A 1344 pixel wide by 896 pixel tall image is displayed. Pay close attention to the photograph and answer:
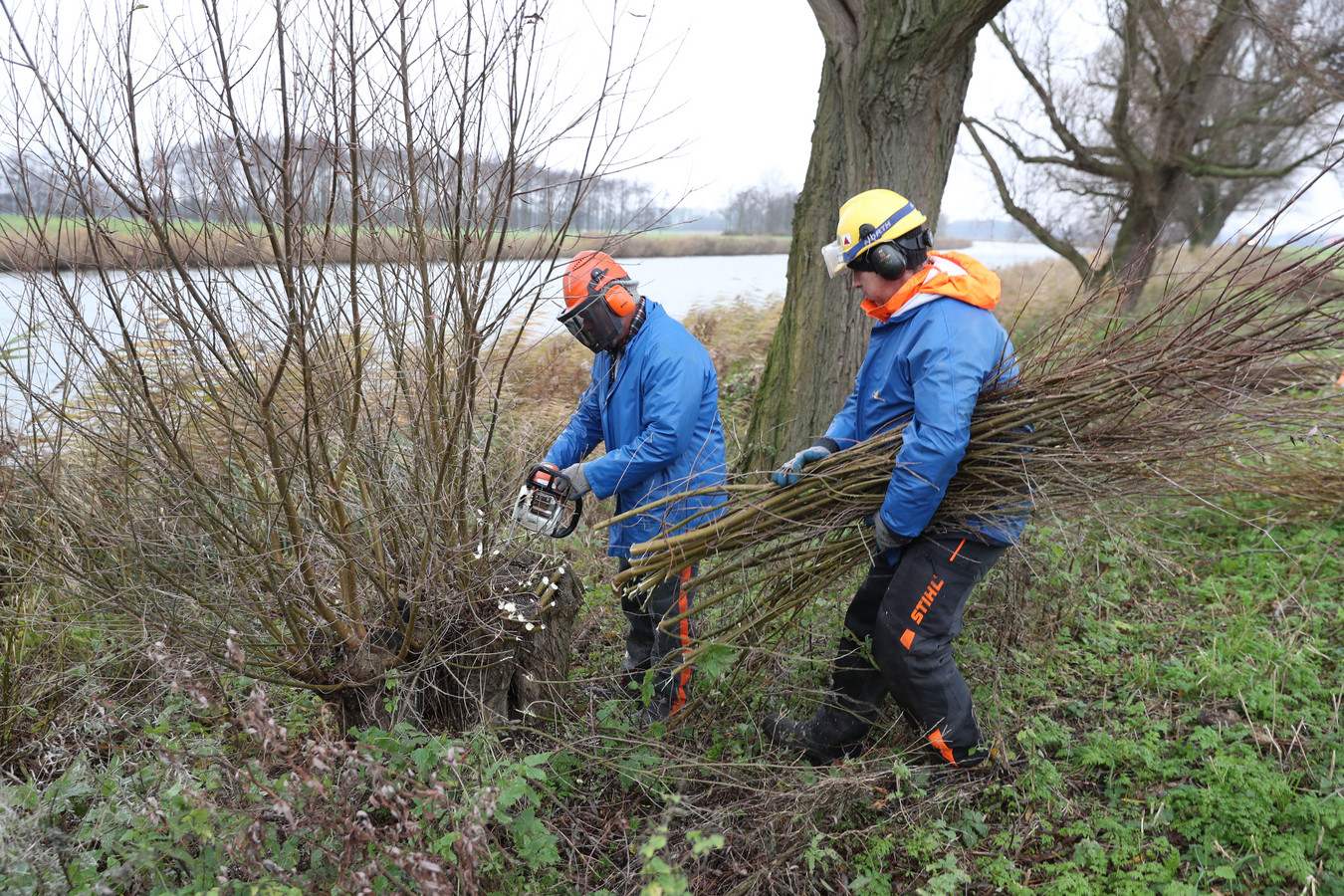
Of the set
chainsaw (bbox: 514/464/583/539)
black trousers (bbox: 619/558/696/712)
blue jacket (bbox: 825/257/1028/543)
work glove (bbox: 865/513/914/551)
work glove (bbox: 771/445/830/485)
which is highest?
blue jacket (bbox: 825/257/1028/543)

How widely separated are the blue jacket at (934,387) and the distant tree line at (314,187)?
1152mm

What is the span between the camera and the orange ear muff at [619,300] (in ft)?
10.1

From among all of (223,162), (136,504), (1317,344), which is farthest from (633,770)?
(1317,344)

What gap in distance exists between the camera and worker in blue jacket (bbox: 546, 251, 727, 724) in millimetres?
3074

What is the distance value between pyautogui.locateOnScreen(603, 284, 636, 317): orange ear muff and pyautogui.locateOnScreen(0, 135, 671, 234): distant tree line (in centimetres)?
42

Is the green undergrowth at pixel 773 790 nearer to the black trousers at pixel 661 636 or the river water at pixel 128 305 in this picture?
the black trousers at pixel 661 636

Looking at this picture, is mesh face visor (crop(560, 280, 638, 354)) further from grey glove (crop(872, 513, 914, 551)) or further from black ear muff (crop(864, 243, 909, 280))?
grey glove (crop(872, 513, 914, 551))

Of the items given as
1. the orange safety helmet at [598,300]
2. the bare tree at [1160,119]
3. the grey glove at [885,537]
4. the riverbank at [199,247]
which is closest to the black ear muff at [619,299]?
the orange safety helmet at [598,300]

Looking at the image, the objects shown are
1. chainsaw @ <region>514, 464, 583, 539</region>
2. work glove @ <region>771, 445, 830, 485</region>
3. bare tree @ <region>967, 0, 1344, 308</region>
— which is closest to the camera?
work glove @ <region>771, 445, 830, 485</region>

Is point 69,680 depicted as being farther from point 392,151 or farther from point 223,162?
point 392,151

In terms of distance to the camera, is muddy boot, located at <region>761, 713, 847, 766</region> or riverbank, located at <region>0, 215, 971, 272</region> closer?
riverbank, located at <region>0, 215, 971, 272</region>

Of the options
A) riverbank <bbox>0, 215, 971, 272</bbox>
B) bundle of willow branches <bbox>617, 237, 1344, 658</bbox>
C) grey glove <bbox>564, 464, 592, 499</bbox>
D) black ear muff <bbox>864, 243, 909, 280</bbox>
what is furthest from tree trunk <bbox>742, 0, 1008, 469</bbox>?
riverbank <bbox>0, 215, 971, 272</bbox>

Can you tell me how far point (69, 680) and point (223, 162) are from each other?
99.5 inches

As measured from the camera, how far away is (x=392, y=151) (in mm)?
2543
